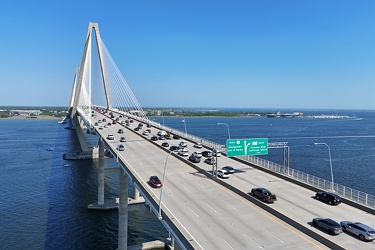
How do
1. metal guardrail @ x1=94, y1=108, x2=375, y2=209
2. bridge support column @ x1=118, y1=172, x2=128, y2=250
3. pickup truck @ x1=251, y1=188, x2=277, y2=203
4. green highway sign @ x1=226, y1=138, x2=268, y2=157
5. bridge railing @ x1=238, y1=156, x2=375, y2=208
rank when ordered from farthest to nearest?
green highway sign @ x1=226, y1=138, x2=268, y2=157 → bridge support column @ x1=118, y1=172, x2=128, y2=250 → metal guardrail @ x1=94, y1=108, x2=375, y2=209 → bridge railing @ x1=238, y1=156, x2=375, y2=208 → pickup truck @ x1=251, y1=188, x2=277, y2=203

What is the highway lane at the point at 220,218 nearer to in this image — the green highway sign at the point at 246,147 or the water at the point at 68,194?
the green highway sign at the point at 246,147

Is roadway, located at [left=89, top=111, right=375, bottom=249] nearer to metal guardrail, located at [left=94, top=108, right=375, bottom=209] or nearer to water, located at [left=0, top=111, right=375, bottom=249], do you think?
metal guardrail, located at [left=94, top=108, right=375, bottom=209]

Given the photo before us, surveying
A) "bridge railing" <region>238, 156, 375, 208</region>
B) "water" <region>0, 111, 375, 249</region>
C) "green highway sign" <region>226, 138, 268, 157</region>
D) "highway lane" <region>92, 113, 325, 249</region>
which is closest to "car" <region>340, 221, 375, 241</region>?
"highway lane" <region>92, 113, 325, 249</region>

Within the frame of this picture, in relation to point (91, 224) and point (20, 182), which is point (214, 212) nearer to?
point (91, 224)

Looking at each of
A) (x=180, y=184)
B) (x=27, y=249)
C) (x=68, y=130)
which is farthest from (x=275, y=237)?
(x=68, y=130)

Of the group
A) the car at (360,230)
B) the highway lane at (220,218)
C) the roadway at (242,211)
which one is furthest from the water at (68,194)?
the car at (360,230)

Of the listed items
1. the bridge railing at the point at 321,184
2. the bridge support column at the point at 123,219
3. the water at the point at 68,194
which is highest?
the bridge railing at the point at 321,184
